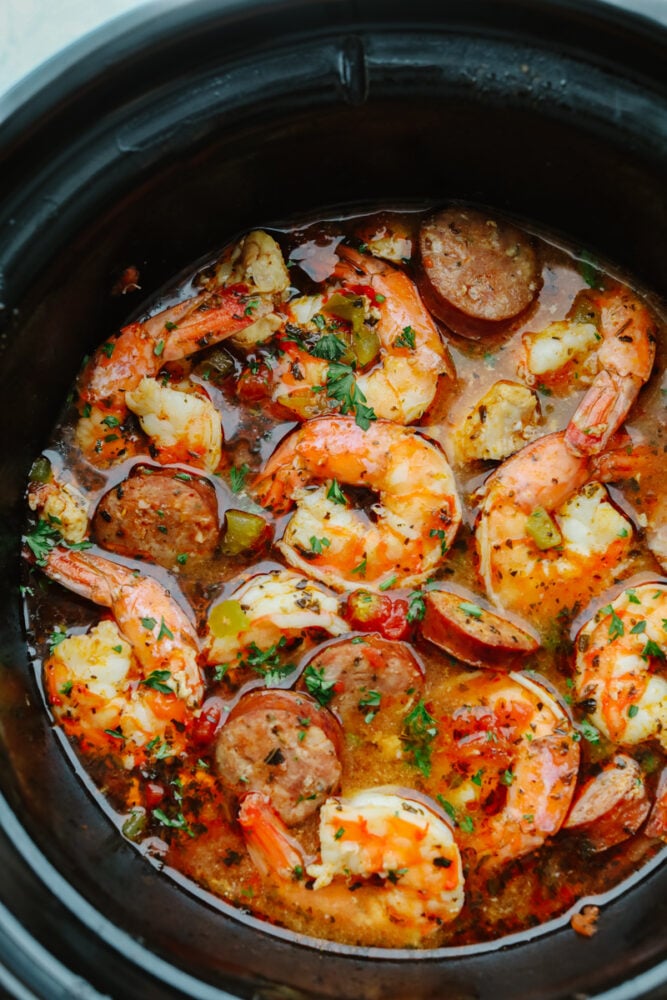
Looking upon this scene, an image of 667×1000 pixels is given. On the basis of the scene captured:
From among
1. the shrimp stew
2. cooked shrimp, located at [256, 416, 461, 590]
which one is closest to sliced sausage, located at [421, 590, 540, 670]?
the shrimp stew

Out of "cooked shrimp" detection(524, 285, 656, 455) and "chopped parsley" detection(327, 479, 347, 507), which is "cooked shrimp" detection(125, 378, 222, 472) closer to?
"chopped parsley" detection(327, 479, 347, 507)

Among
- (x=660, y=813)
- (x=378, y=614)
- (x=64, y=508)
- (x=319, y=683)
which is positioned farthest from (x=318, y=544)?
(x=660, y=813)

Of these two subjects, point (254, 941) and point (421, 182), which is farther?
point (421, 182)

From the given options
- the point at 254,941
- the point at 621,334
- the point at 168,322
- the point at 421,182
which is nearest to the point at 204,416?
the point at 168,322

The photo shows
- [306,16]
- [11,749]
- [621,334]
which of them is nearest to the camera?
[306,16]

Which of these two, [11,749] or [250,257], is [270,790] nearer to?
[11,749]

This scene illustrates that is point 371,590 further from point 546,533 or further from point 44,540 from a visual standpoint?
point 44,540

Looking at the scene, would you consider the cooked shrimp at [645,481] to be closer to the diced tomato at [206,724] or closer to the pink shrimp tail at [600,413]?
the pink shrimp tail at [600,413]
